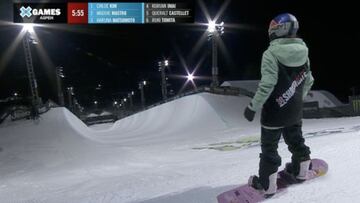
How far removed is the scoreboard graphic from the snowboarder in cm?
2994

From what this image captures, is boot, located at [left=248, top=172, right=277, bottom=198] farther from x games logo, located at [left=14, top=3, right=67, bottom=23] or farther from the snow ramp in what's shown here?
x games logo, located at [left=14, top=3, right=67, bottom=23]

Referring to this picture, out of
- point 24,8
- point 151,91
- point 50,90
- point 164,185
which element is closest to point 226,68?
point 151,91

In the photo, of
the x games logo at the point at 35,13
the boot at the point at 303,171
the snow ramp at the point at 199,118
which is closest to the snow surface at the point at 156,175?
the boot at the point at 303,171

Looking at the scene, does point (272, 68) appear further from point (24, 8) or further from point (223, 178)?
point (24, 8)

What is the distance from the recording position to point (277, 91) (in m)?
4.68

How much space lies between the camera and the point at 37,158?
16.8 meters

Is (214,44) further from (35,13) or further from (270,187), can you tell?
(270,187)

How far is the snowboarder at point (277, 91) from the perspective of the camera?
15.1ft

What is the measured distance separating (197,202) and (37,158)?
1294cm

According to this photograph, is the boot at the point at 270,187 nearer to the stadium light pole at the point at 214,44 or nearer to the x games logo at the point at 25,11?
the stadium light pole at the point at 214,44

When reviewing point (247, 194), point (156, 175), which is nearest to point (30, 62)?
point (156, 175)

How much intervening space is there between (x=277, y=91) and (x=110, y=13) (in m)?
33.0

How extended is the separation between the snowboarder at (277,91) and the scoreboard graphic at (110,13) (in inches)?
1179

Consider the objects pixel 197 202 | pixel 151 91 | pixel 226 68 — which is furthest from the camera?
pixel 151 91
